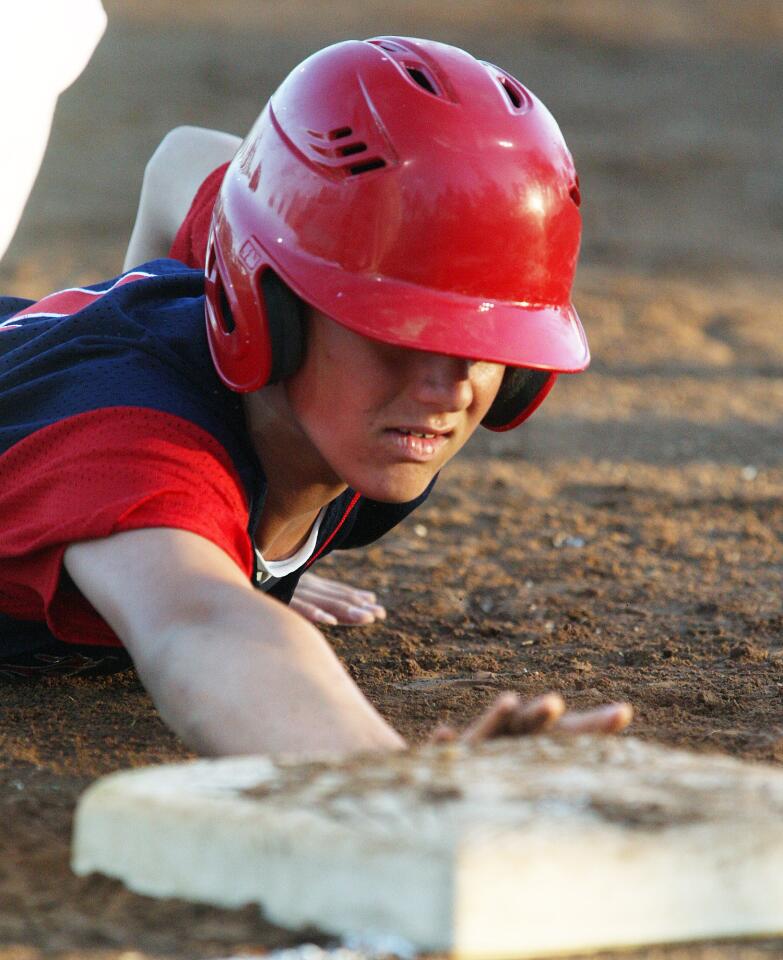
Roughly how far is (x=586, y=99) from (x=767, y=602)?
918 centimetres

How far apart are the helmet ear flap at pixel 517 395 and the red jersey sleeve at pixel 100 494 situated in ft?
1.47

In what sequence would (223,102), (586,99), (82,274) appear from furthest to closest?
(586,99) < (223,102) < (82,274)

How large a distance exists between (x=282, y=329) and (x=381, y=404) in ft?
0.60

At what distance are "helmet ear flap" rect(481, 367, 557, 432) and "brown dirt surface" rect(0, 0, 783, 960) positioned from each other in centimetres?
51

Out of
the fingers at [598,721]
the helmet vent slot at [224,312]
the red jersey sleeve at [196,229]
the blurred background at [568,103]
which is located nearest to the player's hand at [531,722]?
the fingers at [598,721]

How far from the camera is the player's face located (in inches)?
Result: 79.1

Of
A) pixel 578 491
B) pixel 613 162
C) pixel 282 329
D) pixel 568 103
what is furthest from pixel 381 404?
pixel 568 103

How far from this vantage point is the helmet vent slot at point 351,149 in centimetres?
205

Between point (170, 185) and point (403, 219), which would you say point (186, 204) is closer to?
point (170, 185)

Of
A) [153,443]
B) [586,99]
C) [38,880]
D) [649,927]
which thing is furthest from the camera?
[586,99]

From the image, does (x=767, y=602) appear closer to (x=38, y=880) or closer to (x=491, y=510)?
(x=491, y=510)

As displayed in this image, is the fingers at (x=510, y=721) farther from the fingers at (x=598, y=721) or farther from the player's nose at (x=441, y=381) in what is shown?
the player's nose at (x=441, y=381)

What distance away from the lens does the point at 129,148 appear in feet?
33.5

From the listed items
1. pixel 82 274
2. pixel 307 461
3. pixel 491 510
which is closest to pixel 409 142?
pixel 307 461
